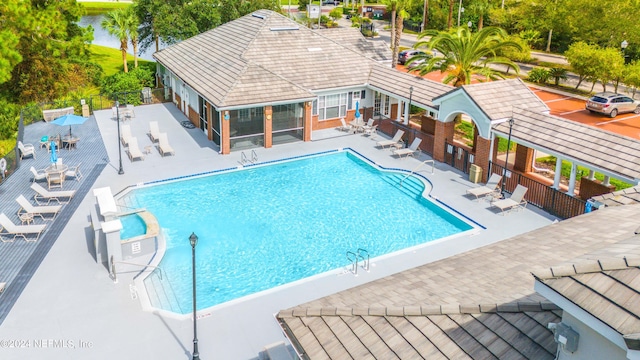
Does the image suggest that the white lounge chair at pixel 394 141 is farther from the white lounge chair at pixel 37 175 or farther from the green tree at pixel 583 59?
the green tree at pixel 583 59

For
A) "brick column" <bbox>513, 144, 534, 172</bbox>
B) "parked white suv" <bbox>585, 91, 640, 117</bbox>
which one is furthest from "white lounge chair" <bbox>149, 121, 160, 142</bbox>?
"parked white suv" <bbox>585, 91, 640, 117</bbox>

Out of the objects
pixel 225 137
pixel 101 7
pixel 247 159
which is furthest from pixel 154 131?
pixel 101 7

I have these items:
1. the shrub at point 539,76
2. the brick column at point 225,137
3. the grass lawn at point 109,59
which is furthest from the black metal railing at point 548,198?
the grass lawn at point 109,59

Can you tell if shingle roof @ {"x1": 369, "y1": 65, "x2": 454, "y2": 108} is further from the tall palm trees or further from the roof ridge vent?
the tall palm trees

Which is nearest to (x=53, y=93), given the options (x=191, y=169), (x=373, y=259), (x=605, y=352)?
(x=191, y=169)

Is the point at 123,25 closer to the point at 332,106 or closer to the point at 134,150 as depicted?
the point at 134,150

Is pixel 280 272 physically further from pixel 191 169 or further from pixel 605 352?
pixel 605 352

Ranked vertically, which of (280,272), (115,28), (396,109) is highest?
(115,28)
